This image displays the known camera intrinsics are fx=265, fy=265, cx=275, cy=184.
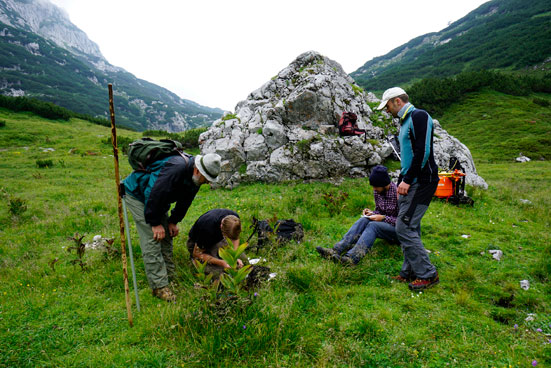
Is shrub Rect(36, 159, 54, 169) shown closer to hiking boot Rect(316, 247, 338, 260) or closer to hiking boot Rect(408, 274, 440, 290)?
hiking boot Rect(316, 247, 338, 260)

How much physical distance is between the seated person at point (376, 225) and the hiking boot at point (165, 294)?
3.02 metres

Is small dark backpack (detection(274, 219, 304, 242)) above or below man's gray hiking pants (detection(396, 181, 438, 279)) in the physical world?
below

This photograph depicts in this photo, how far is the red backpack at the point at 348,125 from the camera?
12.6 meters

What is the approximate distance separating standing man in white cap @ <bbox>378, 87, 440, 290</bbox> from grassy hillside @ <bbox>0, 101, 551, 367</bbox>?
1.61 feet

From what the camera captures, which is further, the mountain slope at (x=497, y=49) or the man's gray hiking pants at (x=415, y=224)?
the mountain slope at (x=497, y=49)

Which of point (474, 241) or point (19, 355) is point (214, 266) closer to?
point (19, 355)

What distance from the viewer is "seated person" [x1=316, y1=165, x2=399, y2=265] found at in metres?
5.56

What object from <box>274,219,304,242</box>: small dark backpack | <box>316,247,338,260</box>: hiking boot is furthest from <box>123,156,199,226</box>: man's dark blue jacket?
<box>316,247,338,260</box>: hiking boot

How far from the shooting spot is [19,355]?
10.9 feet

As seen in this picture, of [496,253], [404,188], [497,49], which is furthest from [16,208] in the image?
[497,49]

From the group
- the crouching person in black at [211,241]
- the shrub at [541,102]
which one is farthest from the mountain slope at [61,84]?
the shrub at [541,102]

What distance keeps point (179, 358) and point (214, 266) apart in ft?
5.97

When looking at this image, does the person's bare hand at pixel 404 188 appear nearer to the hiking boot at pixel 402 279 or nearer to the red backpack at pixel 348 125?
the hiking boot at pixel 402 279

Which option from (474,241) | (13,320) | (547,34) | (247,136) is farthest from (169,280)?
(547,34)
